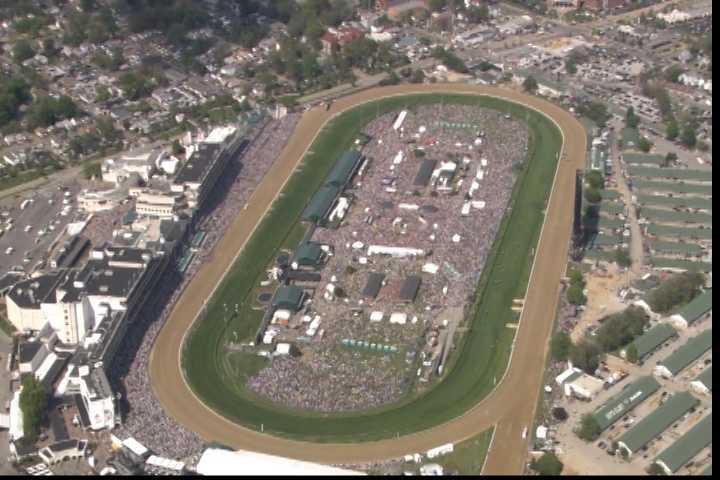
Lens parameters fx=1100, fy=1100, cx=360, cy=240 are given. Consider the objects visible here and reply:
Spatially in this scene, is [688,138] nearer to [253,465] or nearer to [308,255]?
[308,255]

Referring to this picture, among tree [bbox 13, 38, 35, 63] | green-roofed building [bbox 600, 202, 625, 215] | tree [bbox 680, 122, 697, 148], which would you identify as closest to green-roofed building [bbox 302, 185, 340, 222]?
green-roofed building [bbox 600, 202, 625, 215]

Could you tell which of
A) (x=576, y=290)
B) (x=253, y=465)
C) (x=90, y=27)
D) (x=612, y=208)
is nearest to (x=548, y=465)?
(x=253, y=465)

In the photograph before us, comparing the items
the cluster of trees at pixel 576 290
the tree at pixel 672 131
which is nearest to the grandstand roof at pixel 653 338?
the cluster of trees at pixel 576 290

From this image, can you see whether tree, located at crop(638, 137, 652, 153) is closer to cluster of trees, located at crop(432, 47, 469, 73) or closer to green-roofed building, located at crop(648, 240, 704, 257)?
green-roofed building, located at crop(648, 240, 704, 257)

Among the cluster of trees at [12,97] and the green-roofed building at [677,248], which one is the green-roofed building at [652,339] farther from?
the cluster of trees at [12,97]

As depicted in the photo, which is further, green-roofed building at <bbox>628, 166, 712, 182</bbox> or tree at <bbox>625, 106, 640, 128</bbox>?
tree at <bbox>625, 106, 640, 128</bbox>

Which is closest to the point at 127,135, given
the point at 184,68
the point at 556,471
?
the point at 184,68
